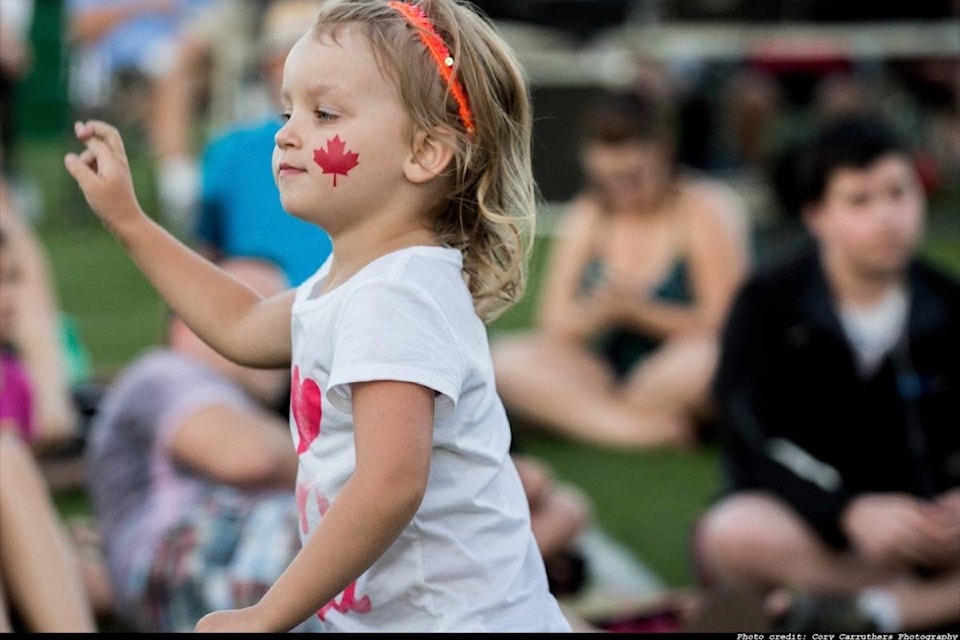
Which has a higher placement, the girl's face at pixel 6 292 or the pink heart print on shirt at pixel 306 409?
the pink heart print on shirt at pixel 306 409

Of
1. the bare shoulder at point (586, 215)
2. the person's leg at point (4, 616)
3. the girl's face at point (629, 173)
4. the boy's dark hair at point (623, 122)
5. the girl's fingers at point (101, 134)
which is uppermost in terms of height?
the girl's fingers at point (101, 134)

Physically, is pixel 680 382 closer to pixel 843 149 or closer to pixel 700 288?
pixel 700 288

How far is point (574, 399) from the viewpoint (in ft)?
17.3

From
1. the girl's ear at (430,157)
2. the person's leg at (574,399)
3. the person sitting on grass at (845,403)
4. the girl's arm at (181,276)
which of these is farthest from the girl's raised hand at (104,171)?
the person's leg at (574,399)

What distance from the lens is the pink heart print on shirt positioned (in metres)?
1.78

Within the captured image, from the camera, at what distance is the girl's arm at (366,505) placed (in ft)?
5.31

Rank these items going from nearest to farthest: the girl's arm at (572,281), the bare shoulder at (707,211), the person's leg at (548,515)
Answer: the person's leg at (548,515)
the bare shoulder at (707,211)
the girl's arm at (572,281)

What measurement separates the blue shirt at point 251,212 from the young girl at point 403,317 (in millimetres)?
1881

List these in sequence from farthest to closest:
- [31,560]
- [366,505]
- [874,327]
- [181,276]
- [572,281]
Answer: [572,281] < [874,327] < [31,560] < [181,276] < [366,505]

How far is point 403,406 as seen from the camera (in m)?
1.63

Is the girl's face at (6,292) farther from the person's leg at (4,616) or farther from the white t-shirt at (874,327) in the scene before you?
the white t-shirt at (874,327)

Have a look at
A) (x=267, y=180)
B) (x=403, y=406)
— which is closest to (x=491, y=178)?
(x=403, y=406)

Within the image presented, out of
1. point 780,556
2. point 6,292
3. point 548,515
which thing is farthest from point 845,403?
point 6,292

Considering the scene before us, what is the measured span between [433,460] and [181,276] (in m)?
0.45
